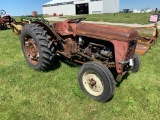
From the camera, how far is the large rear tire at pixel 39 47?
4.34 meters

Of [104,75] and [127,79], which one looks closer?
[104,75]

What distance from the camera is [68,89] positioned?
4.06m

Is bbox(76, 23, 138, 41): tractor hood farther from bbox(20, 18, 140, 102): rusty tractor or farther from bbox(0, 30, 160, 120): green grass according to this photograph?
bbox(0, 30, 160, 120): green grass

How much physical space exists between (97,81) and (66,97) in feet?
2.38

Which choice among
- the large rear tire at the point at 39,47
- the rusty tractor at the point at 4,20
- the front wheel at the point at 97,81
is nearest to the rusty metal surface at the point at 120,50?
the front wheel at the point at 97,81

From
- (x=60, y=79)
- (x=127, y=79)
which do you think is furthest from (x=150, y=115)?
(x=60, y=79)

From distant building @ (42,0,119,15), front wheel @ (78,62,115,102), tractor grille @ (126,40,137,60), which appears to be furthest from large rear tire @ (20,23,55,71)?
distant building @ (42,0,119,15)

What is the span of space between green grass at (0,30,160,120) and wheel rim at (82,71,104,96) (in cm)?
18

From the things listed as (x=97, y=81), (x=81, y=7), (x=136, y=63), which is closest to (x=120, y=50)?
(x=97, y=81)

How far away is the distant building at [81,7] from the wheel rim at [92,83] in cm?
4372

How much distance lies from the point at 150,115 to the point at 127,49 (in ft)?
4.16

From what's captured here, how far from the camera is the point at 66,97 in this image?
3764 millimetres

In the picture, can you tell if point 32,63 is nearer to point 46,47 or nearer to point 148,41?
point 46,47

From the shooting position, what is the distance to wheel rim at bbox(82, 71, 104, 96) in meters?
3.61
